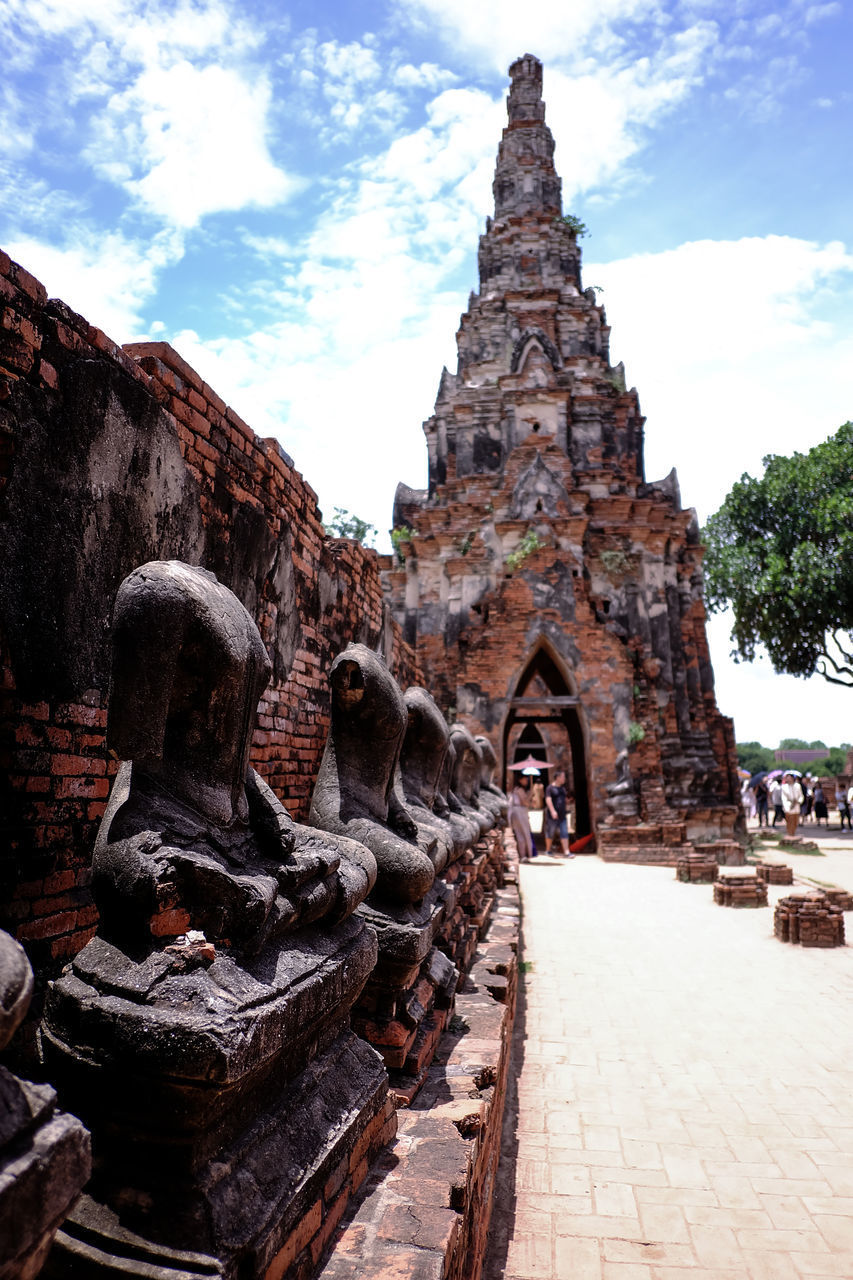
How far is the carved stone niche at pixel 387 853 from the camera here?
286cm

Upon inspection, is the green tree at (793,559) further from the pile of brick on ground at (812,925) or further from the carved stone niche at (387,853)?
the carved stone niche at (387,853)

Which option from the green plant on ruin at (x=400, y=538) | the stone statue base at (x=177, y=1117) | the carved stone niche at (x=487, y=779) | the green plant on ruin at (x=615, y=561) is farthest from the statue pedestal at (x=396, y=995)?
the green plant on ruin at (x=400, y=538)

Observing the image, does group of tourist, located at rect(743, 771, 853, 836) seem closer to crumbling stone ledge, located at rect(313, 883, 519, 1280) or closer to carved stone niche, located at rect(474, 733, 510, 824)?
carved stone niche, located at rect(474, 733, 510, 824)

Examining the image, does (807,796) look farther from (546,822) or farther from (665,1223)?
(665,1223)

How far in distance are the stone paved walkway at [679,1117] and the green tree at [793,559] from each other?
14937 mm

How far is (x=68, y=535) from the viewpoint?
2750mm

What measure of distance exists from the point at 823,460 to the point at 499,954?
19761mm

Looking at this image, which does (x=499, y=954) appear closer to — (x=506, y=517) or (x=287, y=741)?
(x=287, y=741)

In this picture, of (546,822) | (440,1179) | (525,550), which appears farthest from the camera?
(546,822)

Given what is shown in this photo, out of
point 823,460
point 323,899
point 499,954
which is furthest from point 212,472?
point 823,460

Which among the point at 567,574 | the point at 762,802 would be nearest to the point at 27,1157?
the point at 567,574

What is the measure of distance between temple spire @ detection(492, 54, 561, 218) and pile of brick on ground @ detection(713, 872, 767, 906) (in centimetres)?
1990

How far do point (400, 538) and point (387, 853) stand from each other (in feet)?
51.4

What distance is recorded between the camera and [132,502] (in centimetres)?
315
